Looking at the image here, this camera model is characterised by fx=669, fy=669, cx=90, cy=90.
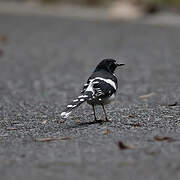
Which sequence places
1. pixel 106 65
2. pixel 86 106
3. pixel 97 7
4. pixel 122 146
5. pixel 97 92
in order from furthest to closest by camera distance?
pixel 97 7
pixel 86 106
pixel 106 65
pixel 97 92
pixel 122 146

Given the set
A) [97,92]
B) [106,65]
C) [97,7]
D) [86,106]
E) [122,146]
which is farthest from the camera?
[97,7]

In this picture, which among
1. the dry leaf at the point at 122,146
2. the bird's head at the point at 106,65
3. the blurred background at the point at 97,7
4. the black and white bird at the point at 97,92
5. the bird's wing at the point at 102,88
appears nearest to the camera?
the dry leaf at the point at 122,146

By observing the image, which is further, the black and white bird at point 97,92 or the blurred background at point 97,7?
the blurred background at point 97,7

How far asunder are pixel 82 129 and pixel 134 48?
11.5m

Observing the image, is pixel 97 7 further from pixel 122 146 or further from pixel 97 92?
pixel 122 146

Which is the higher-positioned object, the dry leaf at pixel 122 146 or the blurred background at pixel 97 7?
the blurred background at pixel 97 7

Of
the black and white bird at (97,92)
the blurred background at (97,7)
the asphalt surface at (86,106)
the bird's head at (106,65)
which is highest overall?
the blurred background at (97,7)

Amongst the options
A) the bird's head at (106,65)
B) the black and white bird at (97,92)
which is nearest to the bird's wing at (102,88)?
the black and white bird at (97,92)

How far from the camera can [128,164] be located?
5.35 m

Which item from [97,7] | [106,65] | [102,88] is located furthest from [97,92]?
[97,7]

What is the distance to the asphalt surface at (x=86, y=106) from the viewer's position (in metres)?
5.39

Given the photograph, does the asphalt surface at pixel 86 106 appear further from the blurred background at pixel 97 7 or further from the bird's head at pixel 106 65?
the blurred background at pixel 97 7

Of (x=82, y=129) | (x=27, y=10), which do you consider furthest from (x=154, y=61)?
(x=27, y=10)

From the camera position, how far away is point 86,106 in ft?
31.8
